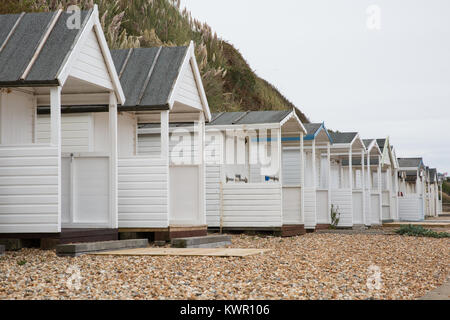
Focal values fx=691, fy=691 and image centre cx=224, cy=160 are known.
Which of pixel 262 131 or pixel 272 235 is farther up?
pixel 262 131

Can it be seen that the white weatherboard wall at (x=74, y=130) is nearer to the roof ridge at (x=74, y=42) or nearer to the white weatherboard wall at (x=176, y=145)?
the roof ridge at (x=74, y=42)

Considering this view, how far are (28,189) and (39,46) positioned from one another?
2.03 metres

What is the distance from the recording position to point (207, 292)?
6.21m

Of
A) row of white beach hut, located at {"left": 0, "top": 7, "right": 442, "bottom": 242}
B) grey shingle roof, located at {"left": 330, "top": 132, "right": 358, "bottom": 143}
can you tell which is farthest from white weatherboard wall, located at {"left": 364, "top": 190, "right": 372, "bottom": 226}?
row of white beach hut, located at {"left": 0, "top": 7, "right": 442, "bottom": 242}

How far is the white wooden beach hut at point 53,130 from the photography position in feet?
30.4

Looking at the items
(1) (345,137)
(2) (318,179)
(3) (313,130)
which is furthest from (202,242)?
(2) (318,179)

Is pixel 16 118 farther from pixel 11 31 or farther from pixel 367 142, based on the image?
pixel 367 142

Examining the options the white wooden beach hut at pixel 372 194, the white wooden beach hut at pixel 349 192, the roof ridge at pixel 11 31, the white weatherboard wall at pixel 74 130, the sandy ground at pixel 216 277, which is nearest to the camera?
the sandy ground at pixel 216 277

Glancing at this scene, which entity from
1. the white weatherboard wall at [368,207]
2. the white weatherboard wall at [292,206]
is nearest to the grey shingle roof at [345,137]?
the white weatherboard wall at [368,207]

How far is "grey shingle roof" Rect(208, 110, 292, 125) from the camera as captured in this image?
1625 centimetres

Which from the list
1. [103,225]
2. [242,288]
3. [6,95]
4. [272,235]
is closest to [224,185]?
[272,235]

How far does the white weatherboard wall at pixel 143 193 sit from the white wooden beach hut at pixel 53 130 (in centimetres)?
90
